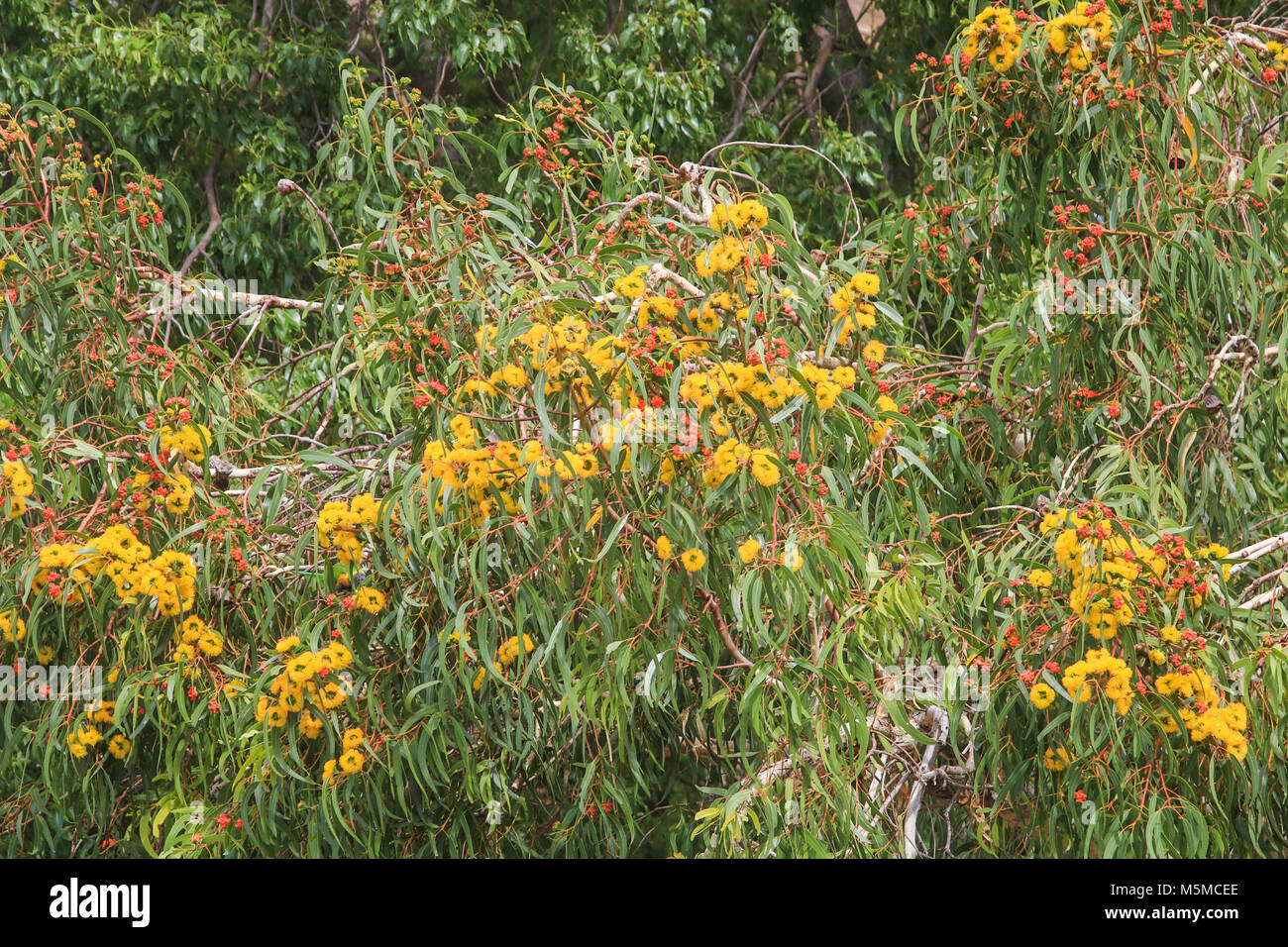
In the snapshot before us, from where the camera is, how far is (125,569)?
243 centimetres

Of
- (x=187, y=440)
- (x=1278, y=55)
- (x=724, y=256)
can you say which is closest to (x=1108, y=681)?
(x=724, y=256)

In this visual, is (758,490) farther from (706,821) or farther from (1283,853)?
(1283,853)

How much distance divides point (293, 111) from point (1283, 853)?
14.2 ft

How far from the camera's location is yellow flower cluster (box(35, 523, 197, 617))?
241 cm

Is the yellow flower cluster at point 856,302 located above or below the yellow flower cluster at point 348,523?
above

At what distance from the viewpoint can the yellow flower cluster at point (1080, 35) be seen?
2.61 meters

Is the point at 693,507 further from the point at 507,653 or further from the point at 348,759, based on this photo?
the point at 348,759

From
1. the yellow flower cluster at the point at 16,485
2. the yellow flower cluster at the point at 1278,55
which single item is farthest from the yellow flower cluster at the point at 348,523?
the yellow flower cluster at the point at 1278,55

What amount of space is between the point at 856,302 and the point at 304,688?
1.14 metres

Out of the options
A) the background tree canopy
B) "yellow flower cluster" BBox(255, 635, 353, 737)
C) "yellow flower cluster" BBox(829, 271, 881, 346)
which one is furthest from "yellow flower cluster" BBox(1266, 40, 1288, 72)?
"yellow flower cluster" BBox(255, 635, 353, 737)

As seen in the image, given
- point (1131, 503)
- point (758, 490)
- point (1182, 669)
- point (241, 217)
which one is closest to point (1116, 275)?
point (1131, 503)

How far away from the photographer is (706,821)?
2396 mm

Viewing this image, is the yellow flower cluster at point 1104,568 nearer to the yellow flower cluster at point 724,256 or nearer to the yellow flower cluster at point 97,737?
the yellow flower cluster at point 724,256

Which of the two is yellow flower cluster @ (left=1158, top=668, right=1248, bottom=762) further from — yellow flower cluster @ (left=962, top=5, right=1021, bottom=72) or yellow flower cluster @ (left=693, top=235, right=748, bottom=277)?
yellow flower cluster @ (left=962, top=5, right=1021, bottom=72)
